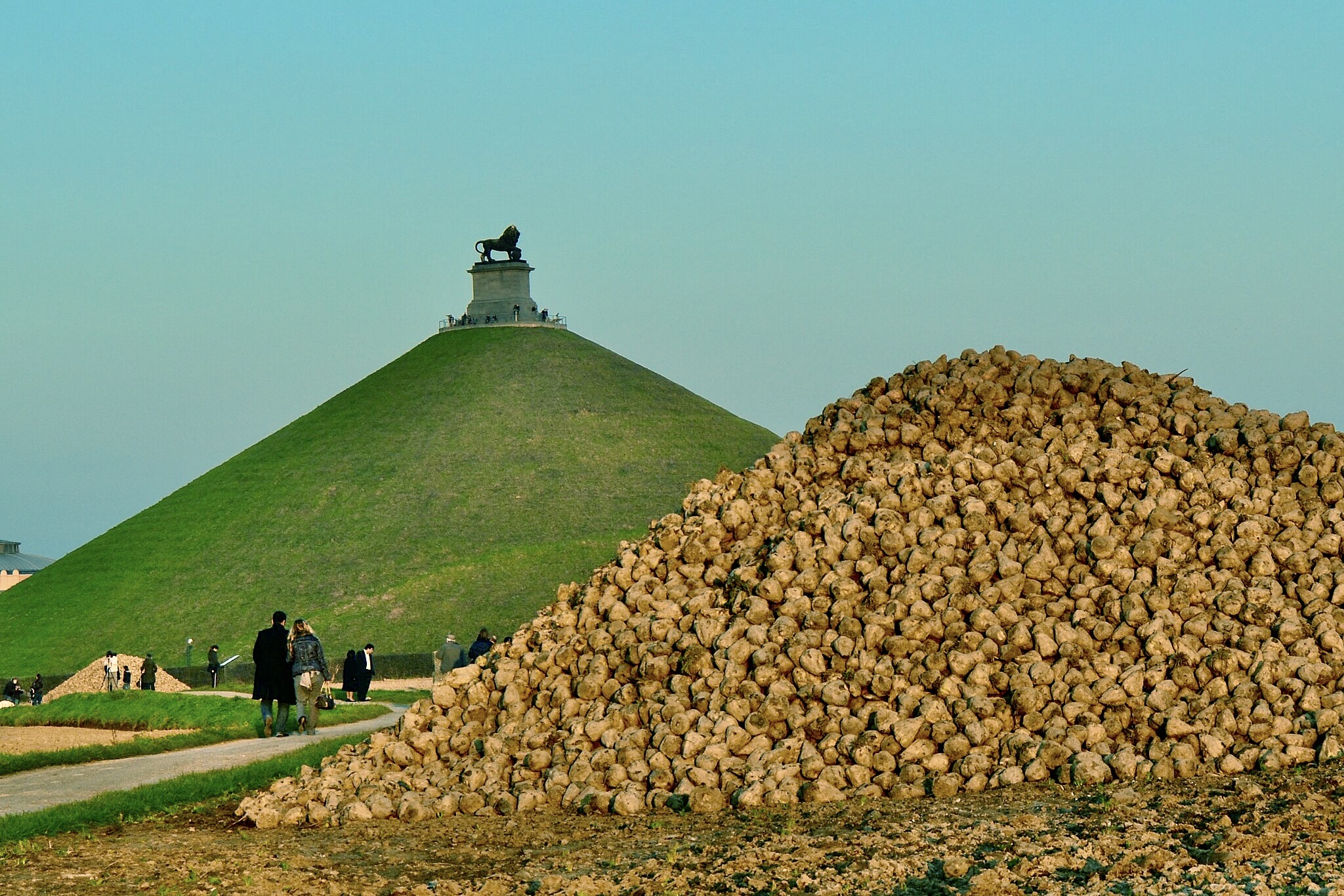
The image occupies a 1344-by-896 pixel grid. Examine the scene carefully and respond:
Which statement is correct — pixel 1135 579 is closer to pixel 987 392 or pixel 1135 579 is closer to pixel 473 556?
pixel 987 392

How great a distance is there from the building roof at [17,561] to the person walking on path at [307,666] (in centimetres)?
8999

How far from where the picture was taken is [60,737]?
19688mm

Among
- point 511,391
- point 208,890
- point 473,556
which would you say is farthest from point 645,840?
point 511,391

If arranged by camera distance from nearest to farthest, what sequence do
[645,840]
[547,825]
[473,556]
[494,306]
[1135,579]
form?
[645,840] → [547,825] → [1135,579] → [473,556] → [494,306]

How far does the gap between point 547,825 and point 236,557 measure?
70591 mm

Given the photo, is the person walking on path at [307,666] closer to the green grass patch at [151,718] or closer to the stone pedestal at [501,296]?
the green grass patch at [151,718]

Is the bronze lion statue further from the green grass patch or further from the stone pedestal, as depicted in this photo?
the green grass patch

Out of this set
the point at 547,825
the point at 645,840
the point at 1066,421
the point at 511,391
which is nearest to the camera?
the point at 645,840

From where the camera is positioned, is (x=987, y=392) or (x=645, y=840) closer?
(x=645, y=840)

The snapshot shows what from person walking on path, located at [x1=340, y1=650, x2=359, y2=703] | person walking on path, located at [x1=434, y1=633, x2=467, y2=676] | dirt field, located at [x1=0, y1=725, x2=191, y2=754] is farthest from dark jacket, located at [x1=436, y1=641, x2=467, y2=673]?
person walking on path, located at [x1=340, y1=650, x2=359, y2=703]

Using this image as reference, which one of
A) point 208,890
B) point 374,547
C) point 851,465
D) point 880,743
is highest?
point 374,547

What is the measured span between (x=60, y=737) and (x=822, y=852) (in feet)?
50.4

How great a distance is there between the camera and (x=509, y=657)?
11.0m

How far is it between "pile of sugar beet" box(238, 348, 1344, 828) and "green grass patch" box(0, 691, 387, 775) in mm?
7391
